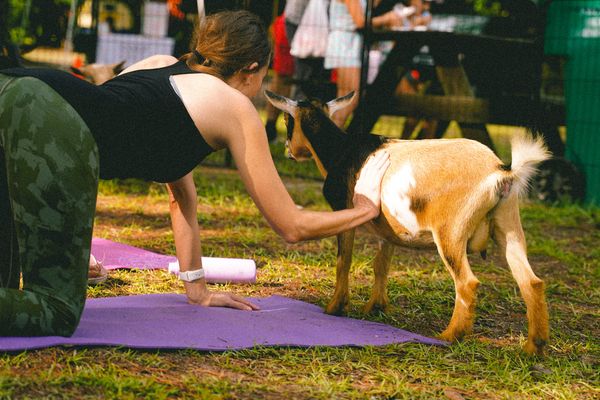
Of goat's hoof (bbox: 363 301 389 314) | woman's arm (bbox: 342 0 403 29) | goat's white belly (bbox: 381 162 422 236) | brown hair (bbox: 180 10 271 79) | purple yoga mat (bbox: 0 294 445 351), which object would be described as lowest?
goat's hoof (bbox: 363 301 389 314)

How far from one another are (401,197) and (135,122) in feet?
3.86

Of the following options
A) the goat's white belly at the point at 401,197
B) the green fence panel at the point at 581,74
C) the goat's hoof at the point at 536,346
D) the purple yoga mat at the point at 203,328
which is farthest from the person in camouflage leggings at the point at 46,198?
the green fence panel at the point at 581,74

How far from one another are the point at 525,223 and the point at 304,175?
2558 millimetres

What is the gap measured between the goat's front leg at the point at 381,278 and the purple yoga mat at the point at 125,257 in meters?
1.30

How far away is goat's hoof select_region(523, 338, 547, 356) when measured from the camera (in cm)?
365

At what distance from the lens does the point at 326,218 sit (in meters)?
3.64

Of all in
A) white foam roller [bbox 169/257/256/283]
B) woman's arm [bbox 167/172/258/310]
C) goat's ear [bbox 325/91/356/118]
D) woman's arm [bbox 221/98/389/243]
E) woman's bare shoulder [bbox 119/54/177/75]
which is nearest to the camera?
woman's arm [bbox 221/98/389/243]

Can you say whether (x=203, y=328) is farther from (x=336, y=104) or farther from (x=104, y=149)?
(x=336, y=104)

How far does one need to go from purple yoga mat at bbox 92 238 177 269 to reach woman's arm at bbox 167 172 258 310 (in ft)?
2.87

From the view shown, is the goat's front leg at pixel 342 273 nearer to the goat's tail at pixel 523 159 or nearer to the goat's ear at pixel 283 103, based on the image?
the goat's ear at pixel 283 103

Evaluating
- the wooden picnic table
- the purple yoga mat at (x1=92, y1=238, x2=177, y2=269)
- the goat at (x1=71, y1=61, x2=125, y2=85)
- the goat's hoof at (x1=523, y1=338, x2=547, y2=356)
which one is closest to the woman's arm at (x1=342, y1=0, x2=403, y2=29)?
the wooden picnic table

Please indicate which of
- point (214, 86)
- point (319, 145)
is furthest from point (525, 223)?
point (214, 86)

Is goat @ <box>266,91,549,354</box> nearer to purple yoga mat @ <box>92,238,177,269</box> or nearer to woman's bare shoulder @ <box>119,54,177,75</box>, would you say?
woman's bare shoulder @ <box>119,54,177,75</box>

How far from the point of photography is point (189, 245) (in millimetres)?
4094
